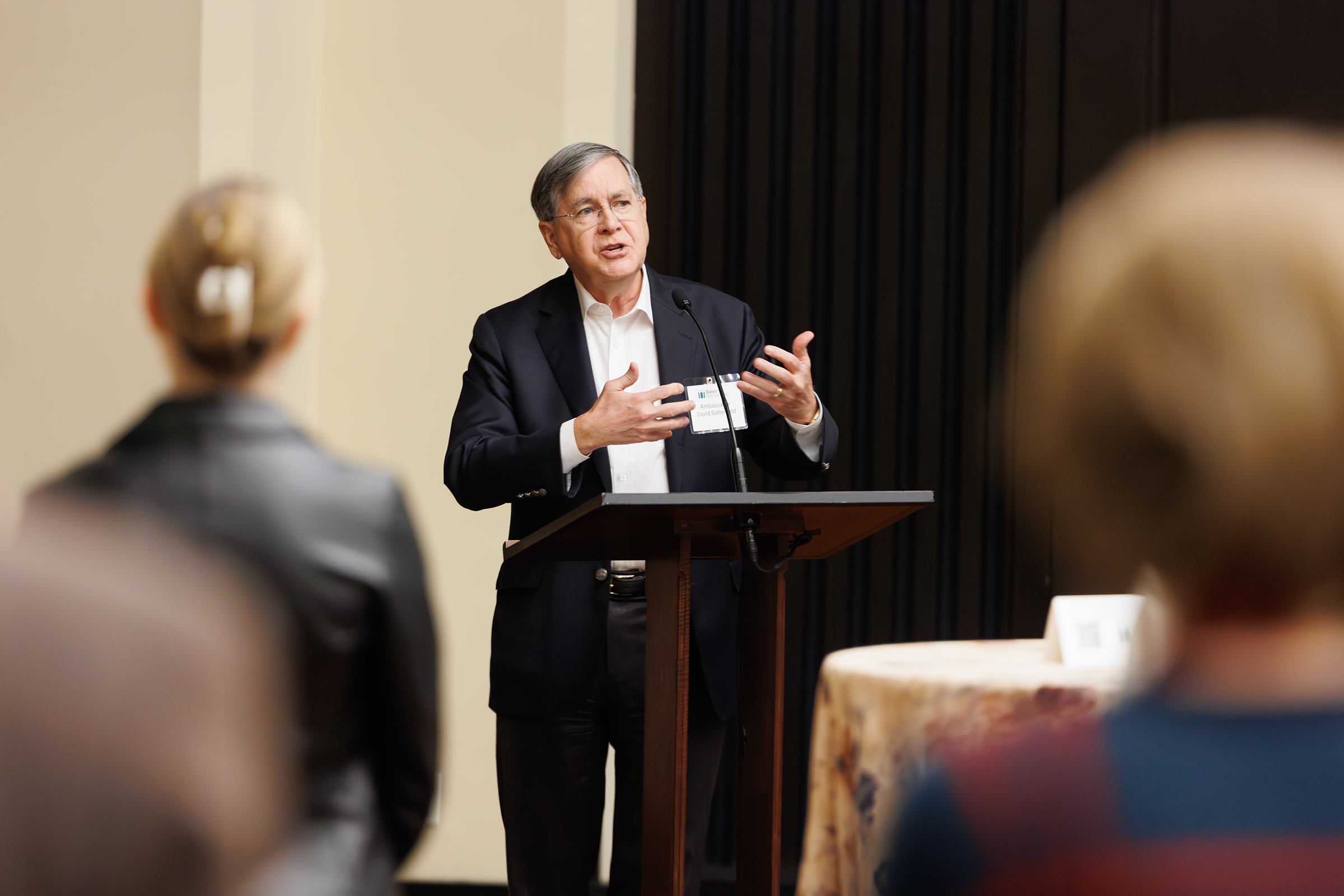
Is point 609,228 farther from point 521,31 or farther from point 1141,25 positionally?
point 1141,25

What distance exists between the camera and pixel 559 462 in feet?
7.33

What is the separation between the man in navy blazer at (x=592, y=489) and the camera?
2295 mm

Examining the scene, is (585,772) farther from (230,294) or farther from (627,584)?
(230,294)

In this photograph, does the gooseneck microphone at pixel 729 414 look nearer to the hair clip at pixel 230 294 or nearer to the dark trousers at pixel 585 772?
the dark trousers at pixel 585 772

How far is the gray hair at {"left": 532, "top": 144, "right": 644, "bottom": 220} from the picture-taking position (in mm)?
2578

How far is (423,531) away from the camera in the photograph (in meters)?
3.87

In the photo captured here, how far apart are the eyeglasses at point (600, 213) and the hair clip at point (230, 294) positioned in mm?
1445

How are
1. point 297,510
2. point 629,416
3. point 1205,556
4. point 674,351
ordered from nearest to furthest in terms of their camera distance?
point 1205,556 → point 297,510 → point 629,416 → point 674,351

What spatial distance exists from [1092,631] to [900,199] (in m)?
2.32

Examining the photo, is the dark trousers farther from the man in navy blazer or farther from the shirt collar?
the shirt collar

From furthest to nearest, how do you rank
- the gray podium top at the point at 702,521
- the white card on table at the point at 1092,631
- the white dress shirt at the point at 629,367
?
the white dress shirt at the point at 629,367 → the white card on table at the point at 1092,631 → the gray podium top at the point at 702,521

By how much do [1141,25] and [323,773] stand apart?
11.8 feet

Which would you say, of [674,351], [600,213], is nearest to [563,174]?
[600,213]

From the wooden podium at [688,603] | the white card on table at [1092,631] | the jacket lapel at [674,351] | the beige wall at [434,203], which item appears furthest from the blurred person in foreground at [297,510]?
the beige wall at [434,203]
